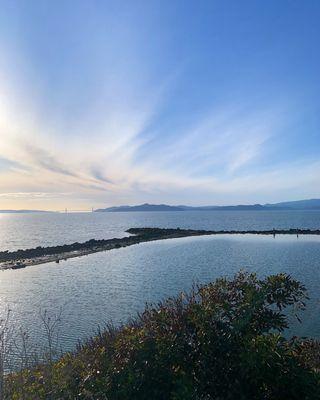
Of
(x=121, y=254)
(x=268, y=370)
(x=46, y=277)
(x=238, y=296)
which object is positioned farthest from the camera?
(x=121, y=254)

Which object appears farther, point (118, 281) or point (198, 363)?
point (118, 281)

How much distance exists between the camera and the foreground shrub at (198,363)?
18.8 ft

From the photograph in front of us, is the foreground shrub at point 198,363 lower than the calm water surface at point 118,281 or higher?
higher

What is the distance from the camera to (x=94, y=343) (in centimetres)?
796

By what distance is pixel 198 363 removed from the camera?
633cm

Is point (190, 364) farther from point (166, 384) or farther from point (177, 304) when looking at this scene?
point (177, 304)

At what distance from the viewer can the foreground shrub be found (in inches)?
225

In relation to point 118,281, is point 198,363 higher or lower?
higher

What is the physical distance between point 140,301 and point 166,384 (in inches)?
696

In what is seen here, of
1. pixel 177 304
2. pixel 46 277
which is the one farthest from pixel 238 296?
pixel 46 277

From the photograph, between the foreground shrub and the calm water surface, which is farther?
the calm water surface

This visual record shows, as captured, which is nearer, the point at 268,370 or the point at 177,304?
the point at 268,370

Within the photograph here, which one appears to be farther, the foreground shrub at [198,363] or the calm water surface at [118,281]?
the calm water surface at [118,281]

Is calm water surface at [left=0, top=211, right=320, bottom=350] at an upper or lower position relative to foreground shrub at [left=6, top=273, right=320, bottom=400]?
lower
